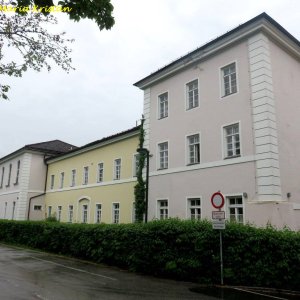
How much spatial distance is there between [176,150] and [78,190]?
46.3 ft

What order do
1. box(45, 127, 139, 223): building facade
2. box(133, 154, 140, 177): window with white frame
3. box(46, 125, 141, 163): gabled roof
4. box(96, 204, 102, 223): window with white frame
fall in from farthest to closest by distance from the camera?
box(96, 204, 102, 223): window with white frame, box(45, 127, 139, 223): building facade, box(46, 125, 141, 163): gabled roof, box(133, 154, 140, 177): window with white frame

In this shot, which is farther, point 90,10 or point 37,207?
point 37,207

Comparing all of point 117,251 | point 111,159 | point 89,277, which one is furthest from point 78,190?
point 89,277

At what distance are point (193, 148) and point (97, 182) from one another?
11744 millimetres

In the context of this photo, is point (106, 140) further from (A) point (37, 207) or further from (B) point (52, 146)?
(B) point (52, 146)

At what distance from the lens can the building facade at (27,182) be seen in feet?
120

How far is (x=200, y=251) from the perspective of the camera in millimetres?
12305

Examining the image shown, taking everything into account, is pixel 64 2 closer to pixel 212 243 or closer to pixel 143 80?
pixel 212 243

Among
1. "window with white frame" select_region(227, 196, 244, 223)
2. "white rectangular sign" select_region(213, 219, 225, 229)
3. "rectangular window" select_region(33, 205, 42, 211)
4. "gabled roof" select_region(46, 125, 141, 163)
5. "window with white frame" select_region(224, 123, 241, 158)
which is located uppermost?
"gabled roof" select_region(46, 125, 141, 163)

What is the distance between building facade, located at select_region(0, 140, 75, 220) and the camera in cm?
3659

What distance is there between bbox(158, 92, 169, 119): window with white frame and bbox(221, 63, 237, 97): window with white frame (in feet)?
14.2

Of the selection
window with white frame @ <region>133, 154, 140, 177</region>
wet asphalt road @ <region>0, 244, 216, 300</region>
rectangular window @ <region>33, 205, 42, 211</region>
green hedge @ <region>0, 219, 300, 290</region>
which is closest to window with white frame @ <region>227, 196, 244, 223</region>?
green hedge @ <region>0, 219, 300, 290</region>

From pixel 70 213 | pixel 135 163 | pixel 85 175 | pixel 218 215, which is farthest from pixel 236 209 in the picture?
pixel 70 213

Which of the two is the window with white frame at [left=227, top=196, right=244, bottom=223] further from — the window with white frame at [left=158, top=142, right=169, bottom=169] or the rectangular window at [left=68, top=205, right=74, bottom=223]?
the rectangular window at [left=68, top=205, right=74, bottom=223]
